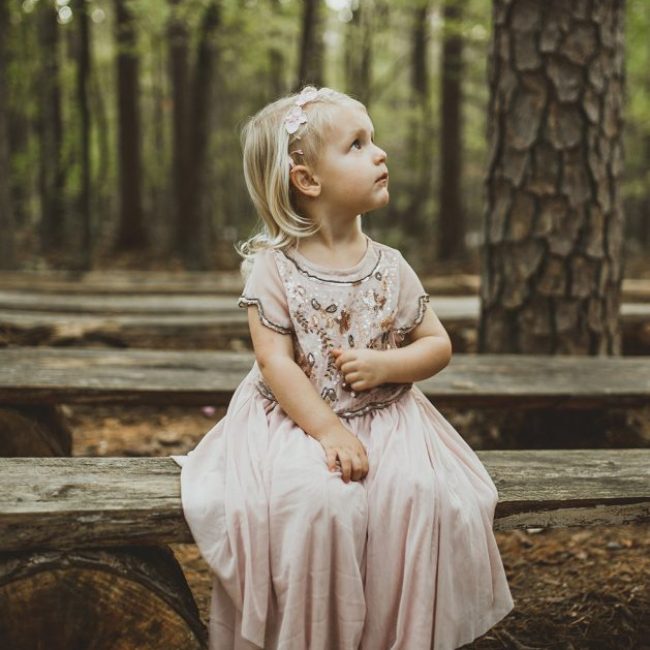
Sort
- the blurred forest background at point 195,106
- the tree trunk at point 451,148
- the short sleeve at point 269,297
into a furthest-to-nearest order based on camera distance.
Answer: the tree trunk at point 451,148 < the blurred forest background at point 195,106 < the short sleeve at point 269,297

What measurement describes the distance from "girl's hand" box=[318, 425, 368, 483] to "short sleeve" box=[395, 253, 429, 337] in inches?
16.6

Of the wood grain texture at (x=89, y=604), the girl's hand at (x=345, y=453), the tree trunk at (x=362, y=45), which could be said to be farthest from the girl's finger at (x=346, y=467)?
the tree trunk at (x=362, y=45)

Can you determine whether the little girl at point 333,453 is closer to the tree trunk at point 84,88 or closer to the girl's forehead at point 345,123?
the girl's forehead at point 345,123

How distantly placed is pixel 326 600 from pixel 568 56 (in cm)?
282

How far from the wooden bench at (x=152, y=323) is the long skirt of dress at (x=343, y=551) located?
2.56 meters

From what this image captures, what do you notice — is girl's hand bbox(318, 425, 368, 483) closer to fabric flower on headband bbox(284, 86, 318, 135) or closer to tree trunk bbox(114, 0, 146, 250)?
fabric flower on headband bbox(284, 86, 318, 135)

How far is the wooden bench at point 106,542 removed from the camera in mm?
1836

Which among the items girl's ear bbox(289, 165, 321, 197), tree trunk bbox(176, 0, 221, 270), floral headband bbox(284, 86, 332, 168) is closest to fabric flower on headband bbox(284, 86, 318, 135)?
floral headband bbox(284, 86, 332, 168)

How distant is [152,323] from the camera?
480 centimetres

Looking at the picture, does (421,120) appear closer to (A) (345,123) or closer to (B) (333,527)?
(A) (345,123)

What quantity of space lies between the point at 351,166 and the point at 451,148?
1153 cm

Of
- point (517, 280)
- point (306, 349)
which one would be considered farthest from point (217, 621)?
point (517, 280)

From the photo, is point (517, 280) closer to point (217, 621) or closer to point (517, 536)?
point (517, 536)

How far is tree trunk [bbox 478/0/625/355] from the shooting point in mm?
3594
